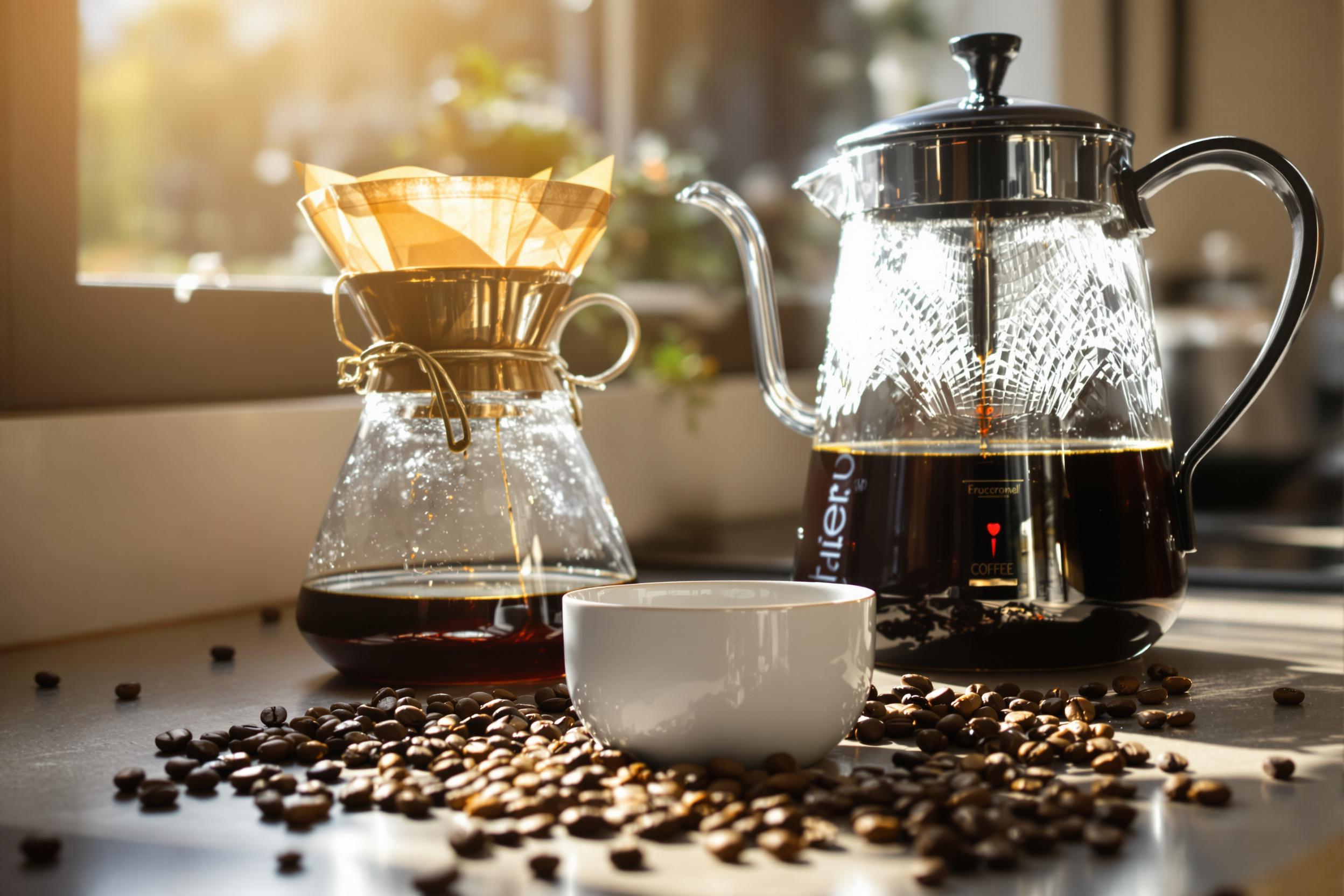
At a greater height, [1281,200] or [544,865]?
[1281,200]

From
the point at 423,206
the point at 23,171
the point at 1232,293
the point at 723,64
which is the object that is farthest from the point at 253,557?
the point at 1232,293

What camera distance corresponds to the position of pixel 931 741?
2.01 ft

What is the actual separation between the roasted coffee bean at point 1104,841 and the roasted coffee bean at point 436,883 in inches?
8.5

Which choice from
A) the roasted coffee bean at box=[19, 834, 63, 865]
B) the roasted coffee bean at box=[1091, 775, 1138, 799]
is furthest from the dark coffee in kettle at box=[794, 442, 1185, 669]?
the roasted coffee bean at box=[19, 834, 63, 865]

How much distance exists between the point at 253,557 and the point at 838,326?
54 cm

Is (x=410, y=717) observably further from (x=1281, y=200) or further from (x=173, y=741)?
(x=1281, y=200)

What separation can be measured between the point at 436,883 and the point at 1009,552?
1.40 feet

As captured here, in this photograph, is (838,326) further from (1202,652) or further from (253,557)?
(253,557)

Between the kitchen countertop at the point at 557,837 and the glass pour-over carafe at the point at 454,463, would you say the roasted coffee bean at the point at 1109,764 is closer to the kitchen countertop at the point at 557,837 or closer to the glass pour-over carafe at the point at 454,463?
the kitchen countertop at the point at 557,837

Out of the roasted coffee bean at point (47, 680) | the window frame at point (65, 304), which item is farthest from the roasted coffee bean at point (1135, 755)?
the window frame at point (65, 304)

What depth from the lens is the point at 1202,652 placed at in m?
0.88

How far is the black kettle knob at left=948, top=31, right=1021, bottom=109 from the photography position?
31.3 inches

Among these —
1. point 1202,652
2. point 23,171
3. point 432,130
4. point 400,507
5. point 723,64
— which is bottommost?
point 1202,652

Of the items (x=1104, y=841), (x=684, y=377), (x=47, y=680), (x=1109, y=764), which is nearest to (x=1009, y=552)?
(x=1109, y=764)
